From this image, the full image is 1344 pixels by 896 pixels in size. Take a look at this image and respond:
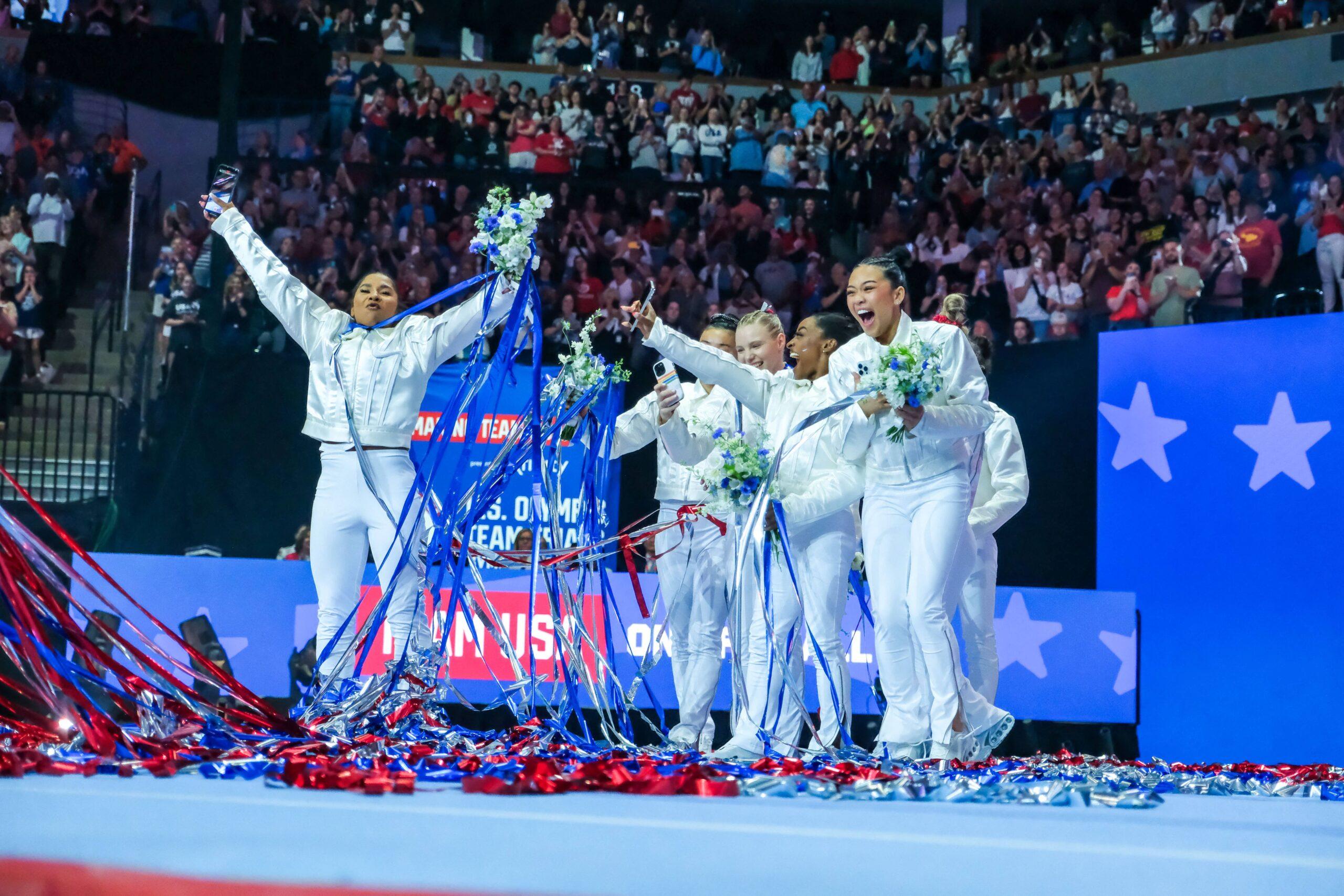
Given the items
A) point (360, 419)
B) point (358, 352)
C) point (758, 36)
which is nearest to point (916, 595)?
point (360, 419)

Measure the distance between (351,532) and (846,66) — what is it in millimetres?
10657

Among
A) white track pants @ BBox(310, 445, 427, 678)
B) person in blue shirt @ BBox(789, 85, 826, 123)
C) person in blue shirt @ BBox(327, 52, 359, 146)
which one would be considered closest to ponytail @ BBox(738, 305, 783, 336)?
white track pants @ BBox(310, 445, 427, 678)

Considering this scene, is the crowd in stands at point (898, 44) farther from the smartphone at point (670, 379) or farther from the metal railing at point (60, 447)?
the smartphone at point (670, 379)

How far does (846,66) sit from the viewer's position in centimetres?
1448

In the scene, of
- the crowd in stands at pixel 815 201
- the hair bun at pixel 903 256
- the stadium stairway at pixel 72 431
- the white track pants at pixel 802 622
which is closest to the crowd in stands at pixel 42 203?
the stadium stairway at pixel 72 431

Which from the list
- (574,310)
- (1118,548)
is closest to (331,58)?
(574,310)

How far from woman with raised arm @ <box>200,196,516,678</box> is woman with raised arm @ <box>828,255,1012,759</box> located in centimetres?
142

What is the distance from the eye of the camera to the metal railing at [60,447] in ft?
29.5

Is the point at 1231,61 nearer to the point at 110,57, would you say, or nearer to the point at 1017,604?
the point at 1017,604

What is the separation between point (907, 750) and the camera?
4.82 metres

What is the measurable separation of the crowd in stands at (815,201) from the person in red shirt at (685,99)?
0.02m

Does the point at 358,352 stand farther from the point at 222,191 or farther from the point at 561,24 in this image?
the point at 561,24

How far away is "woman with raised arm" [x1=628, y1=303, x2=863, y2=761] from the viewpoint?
5156 mm

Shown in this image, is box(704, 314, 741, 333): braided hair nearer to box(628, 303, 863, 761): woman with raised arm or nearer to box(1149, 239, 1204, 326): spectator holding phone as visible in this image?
box(628, 303, 863, 761): woman with raised arm
